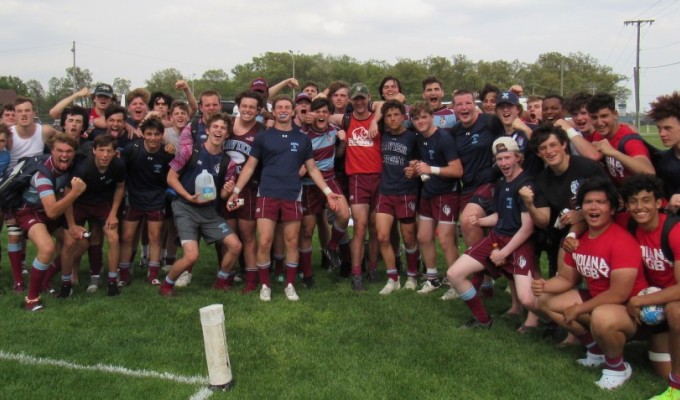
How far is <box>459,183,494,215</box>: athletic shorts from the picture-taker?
6184 mm

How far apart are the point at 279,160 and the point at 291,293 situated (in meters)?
1.55

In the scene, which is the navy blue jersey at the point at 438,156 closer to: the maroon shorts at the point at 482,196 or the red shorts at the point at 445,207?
the red shorts at the point at 445,207

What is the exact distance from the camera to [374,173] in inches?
281

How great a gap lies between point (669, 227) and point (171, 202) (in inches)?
210

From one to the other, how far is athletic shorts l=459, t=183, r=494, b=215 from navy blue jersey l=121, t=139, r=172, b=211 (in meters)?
3.56

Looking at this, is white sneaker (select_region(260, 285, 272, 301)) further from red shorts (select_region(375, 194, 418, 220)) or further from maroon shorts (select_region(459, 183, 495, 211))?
maroon shorts (select_region(459, 183, 495, 211))

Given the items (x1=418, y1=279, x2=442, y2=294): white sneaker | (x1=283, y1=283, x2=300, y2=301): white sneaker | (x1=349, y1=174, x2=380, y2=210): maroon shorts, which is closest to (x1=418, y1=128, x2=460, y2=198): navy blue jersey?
(x1=349, y1=174, x2=380, y2=210): maroon shorts

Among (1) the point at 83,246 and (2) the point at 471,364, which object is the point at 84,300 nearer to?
(1) the point at 83,246

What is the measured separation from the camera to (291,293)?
6.71m

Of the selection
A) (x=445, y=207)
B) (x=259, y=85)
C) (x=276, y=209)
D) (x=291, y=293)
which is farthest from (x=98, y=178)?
(x=445, y=207)

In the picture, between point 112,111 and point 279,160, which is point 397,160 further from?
point 112,111

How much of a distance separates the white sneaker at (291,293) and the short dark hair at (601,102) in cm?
369

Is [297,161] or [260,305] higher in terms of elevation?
[297,161]

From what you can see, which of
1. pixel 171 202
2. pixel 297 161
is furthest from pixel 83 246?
pixel 297 161
